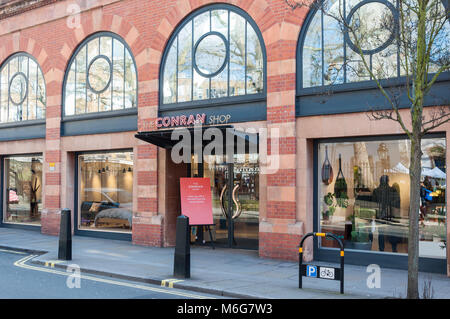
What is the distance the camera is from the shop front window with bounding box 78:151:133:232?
49.8ft

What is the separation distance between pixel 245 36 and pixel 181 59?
220 cm

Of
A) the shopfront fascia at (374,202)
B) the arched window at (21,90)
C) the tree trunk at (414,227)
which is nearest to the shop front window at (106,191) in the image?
the arched window at (21,90)

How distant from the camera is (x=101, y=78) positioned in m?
15.5

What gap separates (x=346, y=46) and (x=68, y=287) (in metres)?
7.75

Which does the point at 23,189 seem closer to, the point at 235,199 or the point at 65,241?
the point at 65,241

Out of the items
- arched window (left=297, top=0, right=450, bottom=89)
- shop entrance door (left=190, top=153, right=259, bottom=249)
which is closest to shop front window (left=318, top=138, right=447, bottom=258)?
arched window (left=297, top=0, right=450, bottom=89)

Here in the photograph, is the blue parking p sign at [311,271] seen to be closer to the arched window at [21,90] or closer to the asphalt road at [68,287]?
the asphalt road at [68,287]

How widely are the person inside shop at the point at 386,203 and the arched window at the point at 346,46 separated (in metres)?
2.47

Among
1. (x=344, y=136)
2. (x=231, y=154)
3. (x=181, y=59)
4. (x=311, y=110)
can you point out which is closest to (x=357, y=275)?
(x=344, y=136)

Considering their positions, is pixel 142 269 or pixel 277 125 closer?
pixel 142 269

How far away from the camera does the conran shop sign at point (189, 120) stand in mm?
12727
